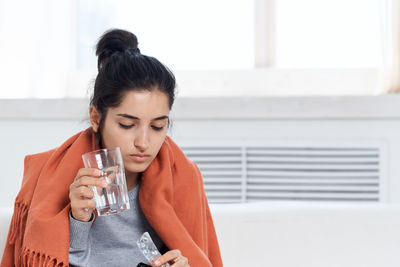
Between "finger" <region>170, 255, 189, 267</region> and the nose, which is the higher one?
the nose

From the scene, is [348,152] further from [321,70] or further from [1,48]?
[1,48]

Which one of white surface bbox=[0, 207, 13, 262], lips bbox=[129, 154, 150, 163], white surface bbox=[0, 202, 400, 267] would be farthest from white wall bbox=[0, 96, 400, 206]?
lips bbox=[129, 154, 150, 163]

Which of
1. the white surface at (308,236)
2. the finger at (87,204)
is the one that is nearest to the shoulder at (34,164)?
the finger at (87,204)

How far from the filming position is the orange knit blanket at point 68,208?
113cm

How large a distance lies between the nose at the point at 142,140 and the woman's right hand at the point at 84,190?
0.14 m

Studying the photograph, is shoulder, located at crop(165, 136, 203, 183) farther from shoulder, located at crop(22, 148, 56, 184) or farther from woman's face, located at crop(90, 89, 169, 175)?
shoulder, located at crop(22, 148, 56, 184)

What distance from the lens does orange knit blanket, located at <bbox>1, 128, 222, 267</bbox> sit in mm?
1134

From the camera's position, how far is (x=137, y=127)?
1171mm

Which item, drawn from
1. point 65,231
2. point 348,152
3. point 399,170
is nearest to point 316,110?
point 348,152

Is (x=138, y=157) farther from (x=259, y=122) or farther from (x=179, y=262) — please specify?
(x=259, y=122)

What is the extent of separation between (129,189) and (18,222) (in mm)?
266

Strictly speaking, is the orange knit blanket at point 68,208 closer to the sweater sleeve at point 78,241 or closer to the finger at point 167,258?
the sweater sleeve at point 78,241

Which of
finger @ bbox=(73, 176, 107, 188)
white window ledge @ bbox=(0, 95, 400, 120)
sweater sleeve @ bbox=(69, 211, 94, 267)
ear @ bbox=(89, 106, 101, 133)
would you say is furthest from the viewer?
white window ledge @ bbox=(0, 95, 400, 120)

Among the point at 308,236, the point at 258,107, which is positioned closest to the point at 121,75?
the point at 308,236
